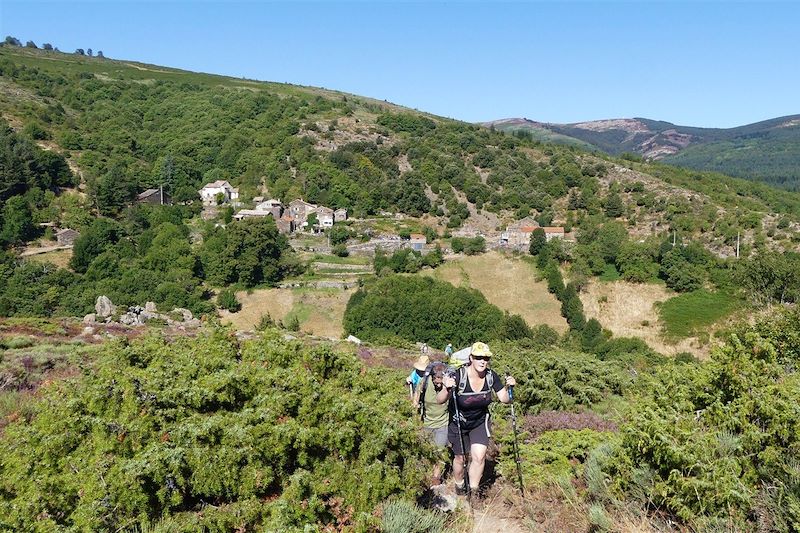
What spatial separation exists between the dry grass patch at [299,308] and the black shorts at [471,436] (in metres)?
35.8

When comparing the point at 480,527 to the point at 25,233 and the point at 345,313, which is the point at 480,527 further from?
the point at 25,233

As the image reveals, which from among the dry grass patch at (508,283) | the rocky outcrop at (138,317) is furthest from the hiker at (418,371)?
the dry grass patch at (508,283)

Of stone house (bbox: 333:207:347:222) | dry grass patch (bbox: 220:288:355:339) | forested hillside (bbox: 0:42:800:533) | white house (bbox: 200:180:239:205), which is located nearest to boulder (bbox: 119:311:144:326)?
forested hillside (bbox: 0:42:800:533)

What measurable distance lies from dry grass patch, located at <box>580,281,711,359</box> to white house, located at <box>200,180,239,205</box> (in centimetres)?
4625

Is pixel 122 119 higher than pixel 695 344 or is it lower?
higher

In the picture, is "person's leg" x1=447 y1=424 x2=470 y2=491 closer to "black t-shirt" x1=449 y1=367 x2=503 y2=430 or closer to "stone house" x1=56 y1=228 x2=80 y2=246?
"black t-shirt" x1=449 y1=367 x2=503 y2=430

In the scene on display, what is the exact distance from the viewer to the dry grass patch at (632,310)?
39.9 meters

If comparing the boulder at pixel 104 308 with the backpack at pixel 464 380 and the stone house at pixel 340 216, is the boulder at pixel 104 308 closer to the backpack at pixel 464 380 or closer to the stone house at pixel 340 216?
the stone house at pixel 340 216

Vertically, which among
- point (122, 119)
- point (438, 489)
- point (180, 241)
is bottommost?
point (180, 241)

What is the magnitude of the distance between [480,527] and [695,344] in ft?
132

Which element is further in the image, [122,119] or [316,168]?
[122,119]

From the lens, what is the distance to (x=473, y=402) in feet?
18.1

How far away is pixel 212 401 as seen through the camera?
17.4 feet

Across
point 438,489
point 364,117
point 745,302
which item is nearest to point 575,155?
point 364,117
